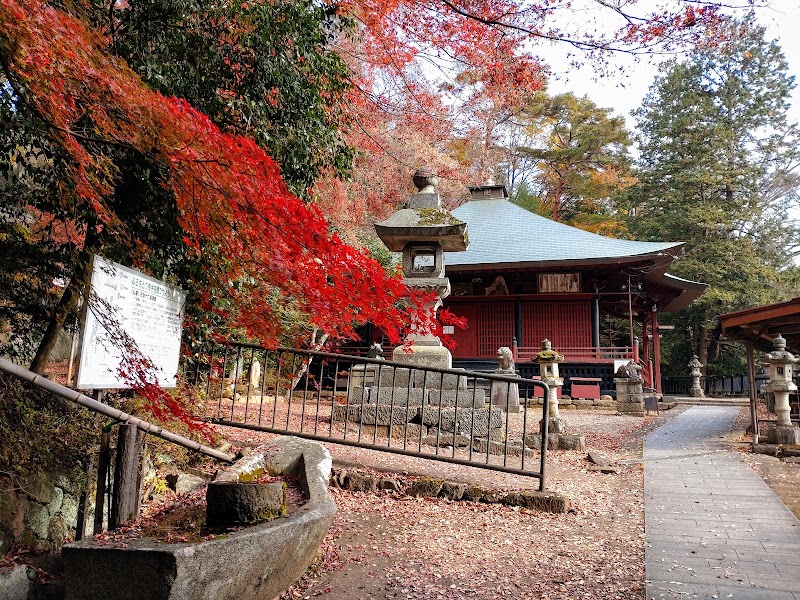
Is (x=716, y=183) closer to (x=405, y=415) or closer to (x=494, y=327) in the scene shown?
(x=494, y=327)

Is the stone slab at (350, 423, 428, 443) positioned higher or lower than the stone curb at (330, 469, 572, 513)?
higher

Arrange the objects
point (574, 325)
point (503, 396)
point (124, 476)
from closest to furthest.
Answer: point (124, 476) → point (503, 396) → point (574, 325)

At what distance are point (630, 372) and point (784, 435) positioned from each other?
720cm

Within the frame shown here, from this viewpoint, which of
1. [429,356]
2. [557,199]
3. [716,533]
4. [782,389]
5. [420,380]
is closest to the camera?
[716,533]

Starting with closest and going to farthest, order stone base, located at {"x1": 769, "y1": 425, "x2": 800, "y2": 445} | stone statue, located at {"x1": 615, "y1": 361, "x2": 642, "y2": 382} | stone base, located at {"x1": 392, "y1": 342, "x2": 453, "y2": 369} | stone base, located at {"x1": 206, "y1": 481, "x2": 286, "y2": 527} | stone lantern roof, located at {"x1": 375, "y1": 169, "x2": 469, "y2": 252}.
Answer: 1. stone base, located at {"x1": 206, "y1": 481, "x2": 286, "y2": 527}
2. stone base, located at {"x1": 392, "y1": 342, "x2": 453, "y2": 369}
3. stone lantern roof, located at {"x1": 375, "y1": 169, "x2": 469, "y2": 252}
4. stone base, located at {"x1": 769, "y1": 425, "x2": 800, "y2": 445}
5. stone statue, located at {"x1": 615, "y1": 361, "x2": 642, "y2": 382}

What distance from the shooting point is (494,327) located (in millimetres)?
19797

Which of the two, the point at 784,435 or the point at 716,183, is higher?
the point at 716,183

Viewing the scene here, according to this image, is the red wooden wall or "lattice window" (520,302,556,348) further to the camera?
"lattice window" (520,302,556,348)

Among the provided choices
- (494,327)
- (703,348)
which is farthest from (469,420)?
(703,348)

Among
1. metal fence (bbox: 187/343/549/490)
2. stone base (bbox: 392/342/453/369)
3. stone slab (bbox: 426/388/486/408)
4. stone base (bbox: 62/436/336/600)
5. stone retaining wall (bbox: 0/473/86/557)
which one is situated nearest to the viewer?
stone base (bbox: 62/436/336/600)

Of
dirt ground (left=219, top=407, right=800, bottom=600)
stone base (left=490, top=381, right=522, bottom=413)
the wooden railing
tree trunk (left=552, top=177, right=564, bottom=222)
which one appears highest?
tree trunk (left=552, top=177, right=564, bottom=222)

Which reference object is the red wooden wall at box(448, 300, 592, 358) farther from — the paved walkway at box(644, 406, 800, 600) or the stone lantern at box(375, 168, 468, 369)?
the stone lantern at box(375, 168, 468, 369)

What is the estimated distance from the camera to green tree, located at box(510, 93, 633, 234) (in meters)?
30.2

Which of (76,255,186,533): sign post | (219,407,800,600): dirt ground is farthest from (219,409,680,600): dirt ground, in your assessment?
(76,255,186,533): sign post
